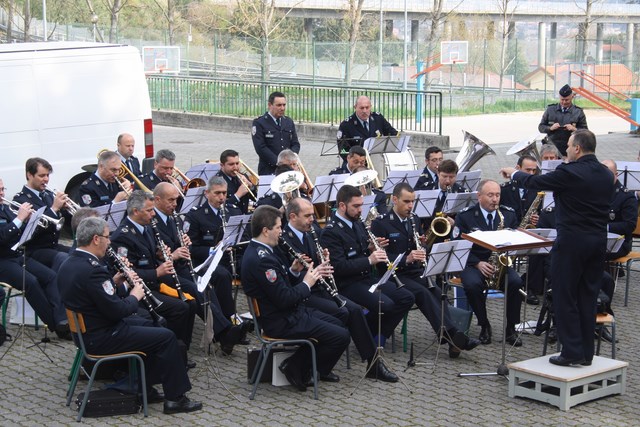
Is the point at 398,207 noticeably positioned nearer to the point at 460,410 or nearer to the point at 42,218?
the point at 460,410

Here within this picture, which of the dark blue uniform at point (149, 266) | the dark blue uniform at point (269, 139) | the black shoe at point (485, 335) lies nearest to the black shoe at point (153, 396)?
the dark blue uniform at point (149, 266)

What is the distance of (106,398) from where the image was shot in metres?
7.75

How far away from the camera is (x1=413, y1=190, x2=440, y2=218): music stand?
1077 cm

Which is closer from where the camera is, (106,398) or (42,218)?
(106,398)

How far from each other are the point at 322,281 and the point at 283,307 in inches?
21.9

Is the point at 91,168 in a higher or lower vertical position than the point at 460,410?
higher

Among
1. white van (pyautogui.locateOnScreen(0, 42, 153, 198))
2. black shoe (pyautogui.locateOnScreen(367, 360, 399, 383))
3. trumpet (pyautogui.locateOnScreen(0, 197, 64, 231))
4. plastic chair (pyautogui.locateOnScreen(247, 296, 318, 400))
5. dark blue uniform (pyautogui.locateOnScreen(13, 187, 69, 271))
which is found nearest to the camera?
plastic chair (pyautogui.locateOnScreen(247, 296, 318, 400))

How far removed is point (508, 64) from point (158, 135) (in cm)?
1466

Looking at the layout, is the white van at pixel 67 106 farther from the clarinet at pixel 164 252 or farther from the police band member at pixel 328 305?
the police band member at pixel 328 305

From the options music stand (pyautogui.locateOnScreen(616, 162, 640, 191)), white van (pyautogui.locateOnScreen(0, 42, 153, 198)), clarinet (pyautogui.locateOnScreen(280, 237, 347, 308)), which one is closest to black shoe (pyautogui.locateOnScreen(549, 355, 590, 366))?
clarinet (pyautogui.locateOnScreen(280, 237, 347, 308))

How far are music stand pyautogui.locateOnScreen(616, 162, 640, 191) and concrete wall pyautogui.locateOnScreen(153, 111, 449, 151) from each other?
11228 mm

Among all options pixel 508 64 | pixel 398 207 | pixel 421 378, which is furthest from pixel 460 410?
pixel 508 64

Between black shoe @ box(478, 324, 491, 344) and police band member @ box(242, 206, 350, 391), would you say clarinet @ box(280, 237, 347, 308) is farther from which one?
black shoe @ box(478, 324, 491, 344)

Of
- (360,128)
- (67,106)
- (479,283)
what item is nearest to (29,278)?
(479,283)
